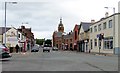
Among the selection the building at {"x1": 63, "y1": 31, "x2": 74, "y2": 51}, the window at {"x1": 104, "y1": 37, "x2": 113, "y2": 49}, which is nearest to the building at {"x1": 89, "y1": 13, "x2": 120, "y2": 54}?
the window at {"x1": 104, "y1": 37, "x2": 113, "y2": 49}

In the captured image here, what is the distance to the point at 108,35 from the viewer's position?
5816 centimetres

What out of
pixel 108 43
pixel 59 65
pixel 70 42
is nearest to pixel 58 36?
pixel 70 42

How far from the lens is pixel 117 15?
53.0 meters

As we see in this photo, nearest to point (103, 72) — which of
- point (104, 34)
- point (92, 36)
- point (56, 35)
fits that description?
point (104, 34)

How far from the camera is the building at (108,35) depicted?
53.3m

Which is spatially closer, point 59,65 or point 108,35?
point 59,65

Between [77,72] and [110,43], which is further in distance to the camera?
[110,43]

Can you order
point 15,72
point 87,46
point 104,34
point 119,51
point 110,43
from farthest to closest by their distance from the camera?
point 87,46
point 104,34
point 110,43
point 119,51
point 15,72

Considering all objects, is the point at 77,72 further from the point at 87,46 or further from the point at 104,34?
the point at 87,46

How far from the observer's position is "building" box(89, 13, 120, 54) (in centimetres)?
5331

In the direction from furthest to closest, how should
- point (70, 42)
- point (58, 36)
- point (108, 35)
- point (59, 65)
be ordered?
point (58, 36), point (70, 42), point (108, 35), point (59, 65)

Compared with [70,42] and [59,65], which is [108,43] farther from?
[70,42]

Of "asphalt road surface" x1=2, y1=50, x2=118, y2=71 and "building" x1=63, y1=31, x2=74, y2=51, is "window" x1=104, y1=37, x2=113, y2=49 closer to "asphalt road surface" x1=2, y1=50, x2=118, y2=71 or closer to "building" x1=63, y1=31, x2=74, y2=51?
"asphalt road surface" x1=2, y1=50, x2=118, y2=71

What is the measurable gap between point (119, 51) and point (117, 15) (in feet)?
21.5
